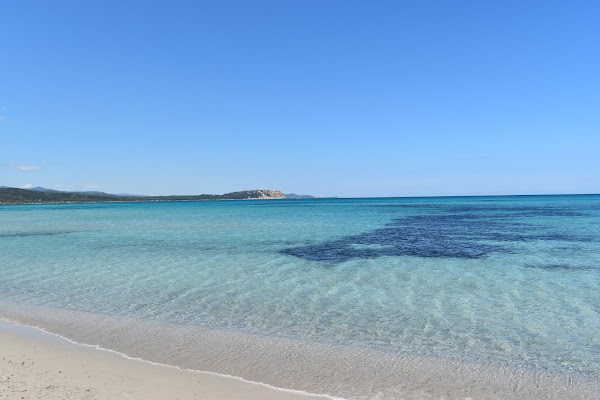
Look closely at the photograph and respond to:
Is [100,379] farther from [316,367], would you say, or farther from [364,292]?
[364,292]

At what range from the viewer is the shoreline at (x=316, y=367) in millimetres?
6270

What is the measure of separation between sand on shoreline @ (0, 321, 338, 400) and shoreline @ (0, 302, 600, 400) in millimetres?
162

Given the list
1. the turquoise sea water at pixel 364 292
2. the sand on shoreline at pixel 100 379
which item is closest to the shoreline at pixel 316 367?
the sand on shoreline at pixel 100 379

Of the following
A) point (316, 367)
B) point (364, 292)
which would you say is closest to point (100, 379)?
point (316, 367)

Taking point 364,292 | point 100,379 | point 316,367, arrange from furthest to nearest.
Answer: point 364,292 → point 316,367 → point 100,379

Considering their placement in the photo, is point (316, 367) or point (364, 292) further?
point (364, 292)

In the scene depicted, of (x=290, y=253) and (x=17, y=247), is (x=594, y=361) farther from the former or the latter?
(x=17, y=247)

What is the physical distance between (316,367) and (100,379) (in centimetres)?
324

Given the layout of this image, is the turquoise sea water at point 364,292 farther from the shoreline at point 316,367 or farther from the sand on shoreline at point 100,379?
the sand on shoreline at point 100,379

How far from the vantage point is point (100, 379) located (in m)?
6.54

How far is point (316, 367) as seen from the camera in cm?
715

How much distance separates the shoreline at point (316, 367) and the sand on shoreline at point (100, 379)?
162mm

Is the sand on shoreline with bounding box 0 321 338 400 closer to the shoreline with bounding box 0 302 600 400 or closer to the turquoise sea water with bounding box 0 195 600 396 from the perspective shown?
the shoreline with bounding box 0 302 600 400

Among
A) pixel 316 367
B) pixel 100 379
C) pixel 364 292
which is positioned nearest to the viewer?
pixel 100 379
